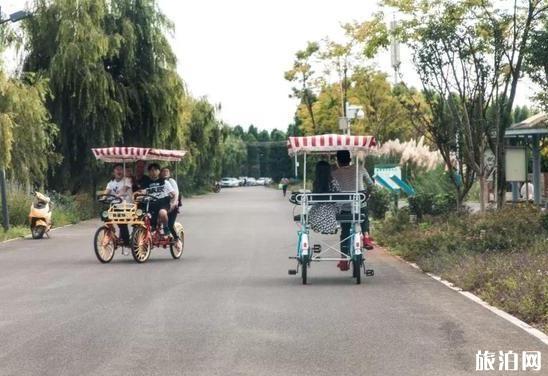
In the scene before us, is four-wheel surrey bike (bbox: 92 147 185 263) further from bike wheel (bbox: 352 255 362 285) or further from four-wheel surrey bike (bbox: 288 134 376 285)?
bike wheel (bbox: 352 255 362 285)

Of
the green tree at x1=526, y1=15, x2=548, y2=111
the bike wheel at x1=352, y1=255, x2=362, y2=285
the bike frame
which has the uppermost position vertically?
the green tree at x1=526, y1=15, x2=548, y2=111

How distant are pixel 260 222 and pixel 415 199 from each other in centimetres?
898

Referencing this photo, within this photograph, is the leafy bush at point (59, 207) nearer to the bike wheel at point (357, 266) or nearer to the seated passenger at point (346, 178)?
the seated passenger at point (346, 178)

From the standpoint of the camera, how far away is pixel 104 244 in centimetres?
1711

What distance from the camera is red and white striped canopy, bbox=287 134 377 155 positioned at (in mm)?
13500

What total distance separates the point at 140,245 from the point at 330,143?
16.4ft

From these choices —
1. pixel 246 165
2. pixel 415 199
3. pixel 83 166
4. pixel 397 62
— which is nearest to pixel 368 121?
pixel 83 166

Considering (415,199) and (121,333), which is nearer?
(121,333)

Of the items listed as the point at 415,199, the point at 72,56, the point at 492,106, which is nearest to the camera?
the point at 492,106

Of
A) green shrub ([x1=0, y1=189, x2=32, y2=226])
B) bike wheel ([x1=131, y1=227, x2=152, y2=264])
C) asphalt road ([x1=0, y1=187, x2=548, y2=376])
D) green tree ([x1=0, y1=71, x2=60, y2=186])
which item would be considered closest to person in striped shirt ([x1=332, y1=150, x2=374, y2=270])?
asphalt road ([x1=0, y1=187, x2=548, y2=376])

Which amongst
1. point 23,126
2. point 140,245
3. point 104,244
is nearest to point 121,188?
point 104,244

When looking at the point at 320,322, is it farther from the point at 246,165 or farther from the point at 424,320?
the point at 246,165

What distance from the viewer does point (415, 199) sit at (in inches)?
947

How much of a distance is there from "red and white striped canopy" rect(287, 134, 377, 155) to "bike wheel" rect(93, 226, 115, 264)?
4.69 meters
